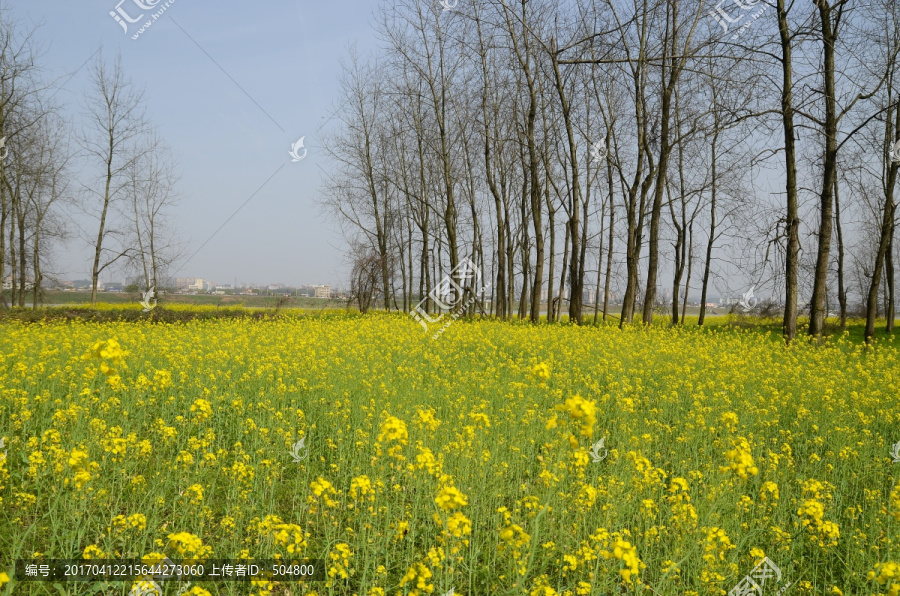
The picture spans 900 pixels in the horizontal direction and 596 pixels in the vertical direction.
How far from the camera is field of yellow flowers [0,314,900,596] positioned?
10.6ft

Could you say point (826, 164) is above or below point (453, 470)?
above

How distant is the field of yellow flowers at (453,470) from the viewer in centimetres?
322
